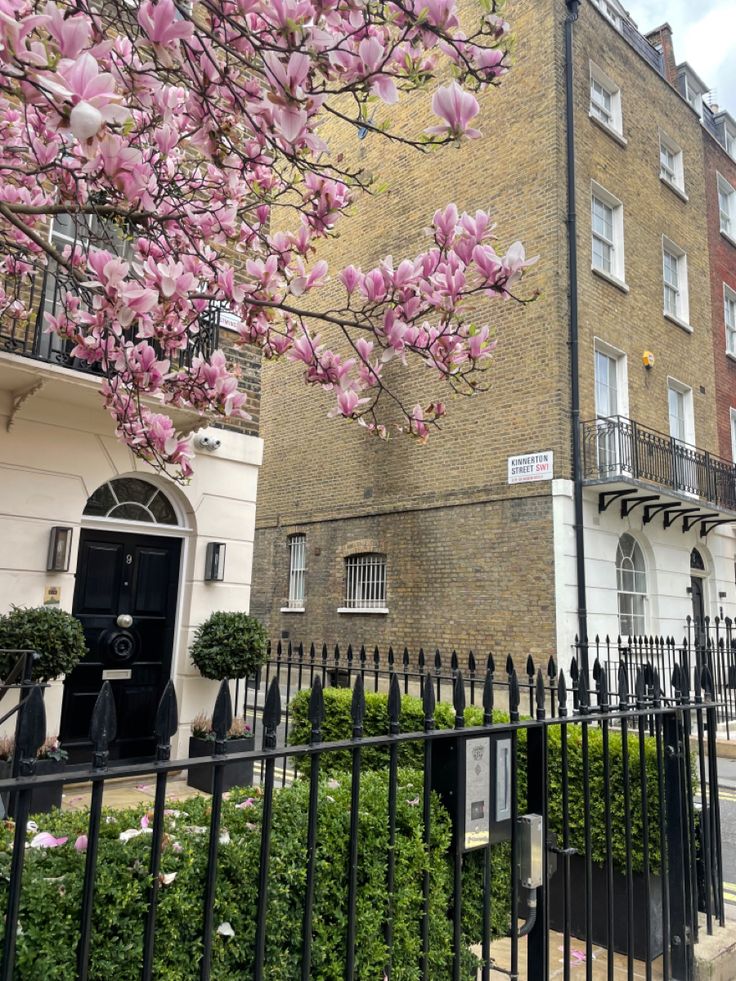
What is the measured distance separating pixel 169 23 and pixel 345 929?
290 centimetres

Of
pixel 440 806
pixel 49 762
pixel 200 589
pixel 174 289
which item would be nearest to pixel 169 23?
pixel 174 289

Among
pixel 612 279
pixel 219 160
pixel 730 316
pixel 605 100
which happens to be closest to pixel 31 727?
pixel 219 160

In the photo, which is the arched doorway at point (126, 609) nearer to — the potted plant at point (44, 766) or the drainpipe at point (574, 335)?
the potted plant at point (44, 766)

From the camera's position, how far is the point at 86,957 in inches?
59.2

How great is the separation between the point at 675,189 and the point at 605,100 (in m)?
2.90

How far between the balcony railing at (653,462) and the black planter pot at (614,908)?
847 centimetres

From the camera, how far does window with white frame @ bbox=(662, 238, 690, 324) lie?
16312 mm

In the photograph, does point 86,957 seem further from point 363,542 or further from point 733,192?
point 733,192

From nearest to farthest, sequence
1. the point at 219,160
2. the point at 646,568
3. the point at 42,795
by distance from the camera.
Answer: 1. the point at 219,160
2. the point at 42,795
3. the point at 646,568

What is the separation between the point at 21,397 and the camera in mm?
6871

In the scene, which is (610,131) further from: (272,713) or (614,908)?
(272,713)

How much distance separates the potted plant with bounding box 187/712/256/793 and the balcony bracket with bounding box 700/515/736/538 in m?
11.6

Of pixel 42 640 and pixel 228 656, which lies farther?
pixel 228 656

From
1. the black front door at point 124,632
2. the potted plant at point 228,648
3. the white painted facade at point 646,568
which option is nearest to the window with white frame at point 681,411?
the white painted facade at point 646,568
